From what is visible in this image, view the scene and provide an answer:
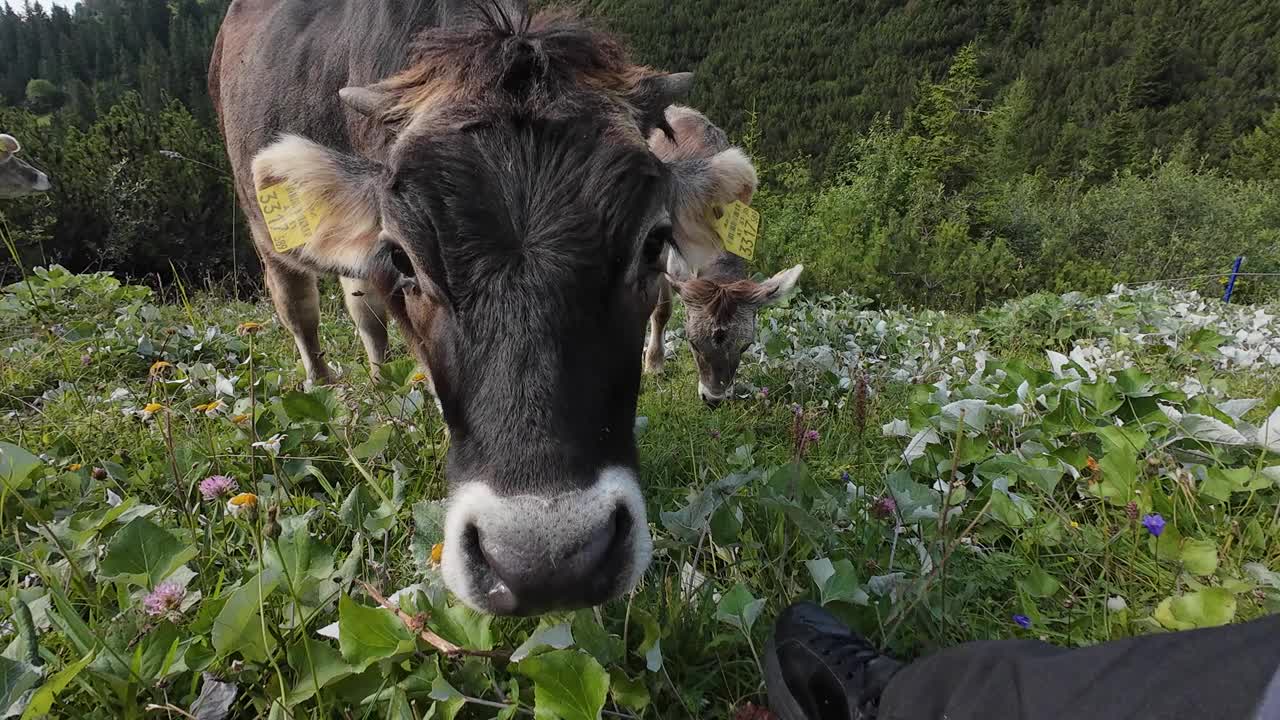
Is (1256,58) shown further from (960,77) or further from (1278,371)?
(1278,371)

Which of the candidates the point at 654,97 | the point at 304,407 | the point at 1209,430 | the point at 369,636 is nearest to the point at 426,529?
the point at 369,636

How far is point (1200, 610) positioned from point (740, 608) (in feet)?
3.91

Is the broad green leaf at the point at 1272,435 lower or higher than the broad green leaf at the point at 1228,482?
higher

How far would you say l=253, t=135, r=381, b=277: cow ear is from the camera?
2.26m

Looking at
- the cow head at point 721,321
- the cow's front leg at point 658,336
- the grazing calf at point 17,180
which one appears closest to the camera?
the cow head at point 721,321

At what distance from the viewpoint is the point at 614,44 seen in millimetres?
2420

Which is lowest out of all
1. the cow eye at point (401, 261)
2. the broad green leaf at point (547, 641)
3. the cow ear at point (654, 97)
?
the broad green leaf at point (547, 641)

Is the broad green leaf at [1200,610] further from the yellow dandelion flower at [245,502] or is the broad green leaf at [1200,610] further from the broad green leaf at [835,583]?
the yellow dandelion flower at [245,502]

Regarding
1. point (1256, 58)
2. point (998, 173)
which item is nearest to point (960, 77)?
point (998, 173)

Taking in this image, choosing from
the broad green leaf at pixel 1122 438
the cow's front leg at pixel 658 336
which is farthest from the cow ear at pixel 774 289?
the broad green leaf at pixel 1122 438

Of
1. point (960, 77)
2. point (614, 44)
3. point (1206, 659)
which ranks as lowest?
point (960, 77)

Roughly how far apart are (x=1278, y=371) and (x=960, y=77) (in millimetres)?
54332

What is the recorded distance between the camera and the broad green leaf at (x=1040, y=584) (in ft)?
6.16

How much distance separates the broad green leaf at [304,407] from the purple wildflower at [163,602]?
42.4 inches
